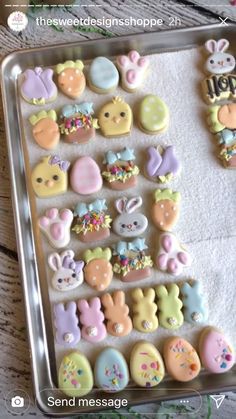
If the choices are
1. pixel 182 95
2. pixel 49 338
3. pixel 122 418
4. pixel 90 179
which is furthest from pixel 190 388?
pixel 182 95

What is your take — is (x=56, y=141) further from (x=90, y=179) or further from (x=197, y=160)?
(x=197, y=160)

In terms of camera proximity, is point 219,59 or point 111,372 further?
point 219,59

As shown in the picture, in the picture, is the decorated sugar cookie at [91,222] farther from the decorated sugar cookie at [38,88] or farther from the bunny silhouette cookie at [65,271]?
the decorated sugar cookie at [38,88]

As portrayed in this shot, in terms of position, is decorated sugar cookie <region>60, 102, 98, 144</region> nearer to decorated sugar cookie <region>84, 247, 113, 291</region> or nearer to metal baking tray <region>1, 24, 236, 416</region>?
metal baking tray <region>1, 24, 236, 416</region>

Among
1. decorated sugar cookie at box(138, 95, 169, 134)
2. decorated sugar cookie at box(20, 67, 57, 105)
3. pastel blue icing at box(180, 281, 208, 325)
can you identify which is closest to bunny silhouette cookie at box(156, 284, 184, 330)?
pastel blue icing at box(180, 281, 208, 325)

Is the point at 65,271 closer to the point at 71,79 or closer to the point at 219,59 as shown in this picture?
the point at 71,79

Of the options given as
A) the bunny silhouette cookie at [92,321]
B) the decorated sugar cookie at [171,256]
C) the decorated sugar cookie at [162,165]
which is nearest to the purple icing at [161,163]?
the decorated sugar cookie at [162,165]

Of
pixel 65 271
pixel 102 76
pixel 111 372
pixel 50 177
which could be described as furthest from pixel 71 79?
pixel 111 372
